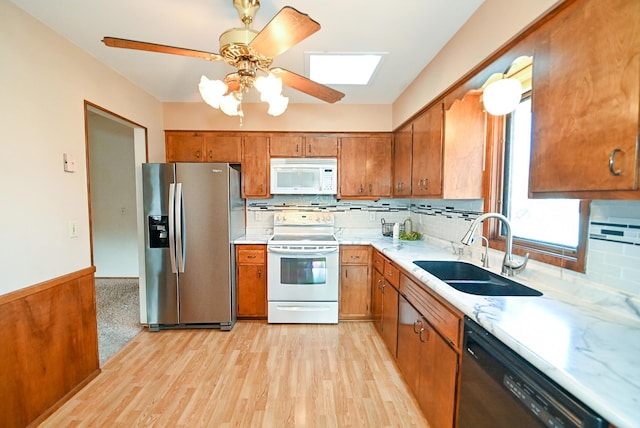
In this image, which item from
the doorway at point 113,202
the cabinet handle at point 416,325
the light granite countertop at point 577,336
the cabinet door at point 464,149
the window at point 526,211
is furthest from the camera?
the doorway at point 113,202

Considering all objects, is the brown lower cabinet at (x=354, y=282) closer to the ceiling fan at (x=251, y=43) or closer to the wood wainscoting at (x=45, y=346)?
the ceiling fan at (x=251, y=43)

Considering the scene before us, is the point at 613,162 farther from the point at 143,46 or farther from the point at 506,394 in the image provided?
the point at 143,46

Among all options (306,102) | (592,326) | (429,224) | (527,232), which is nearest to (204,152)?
(306,102)

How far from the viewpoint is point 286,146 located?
10.4 feet

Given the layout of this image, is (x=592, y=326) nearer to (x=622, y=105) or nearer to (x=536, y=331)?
(x=536, y=331)

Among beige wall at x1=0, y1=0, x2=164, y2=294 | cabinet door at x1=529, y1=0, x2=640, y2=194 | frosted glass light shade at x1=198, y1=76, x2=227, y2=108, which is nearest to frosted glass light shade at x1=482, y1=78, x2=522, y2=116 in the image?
cabinet door at x1=529, y1=0, x2=640, y2=194

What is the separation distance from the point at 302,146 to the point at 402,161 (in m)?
1.20

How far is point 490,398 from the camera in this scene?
0.99 metres

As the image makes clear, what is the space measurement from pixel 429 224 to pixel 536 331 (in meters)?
2.06

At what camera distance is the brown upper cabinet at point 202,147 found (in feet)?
10.3

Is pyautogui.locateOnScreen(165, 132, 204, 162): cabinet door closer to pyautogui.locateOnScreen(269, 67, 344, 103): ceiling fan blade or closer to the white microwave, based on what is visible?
the white microwave

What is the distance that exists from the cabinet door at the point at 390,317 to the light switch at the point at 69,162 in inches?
102

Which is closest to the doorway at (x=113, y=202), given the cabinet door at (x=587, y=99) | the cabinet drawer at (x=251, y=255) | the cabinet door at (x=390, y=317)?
the cabinet drawer at (x=251, y=255)

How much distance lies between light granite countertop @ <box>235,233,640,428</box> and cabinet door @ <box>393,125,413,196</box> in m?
1.52
